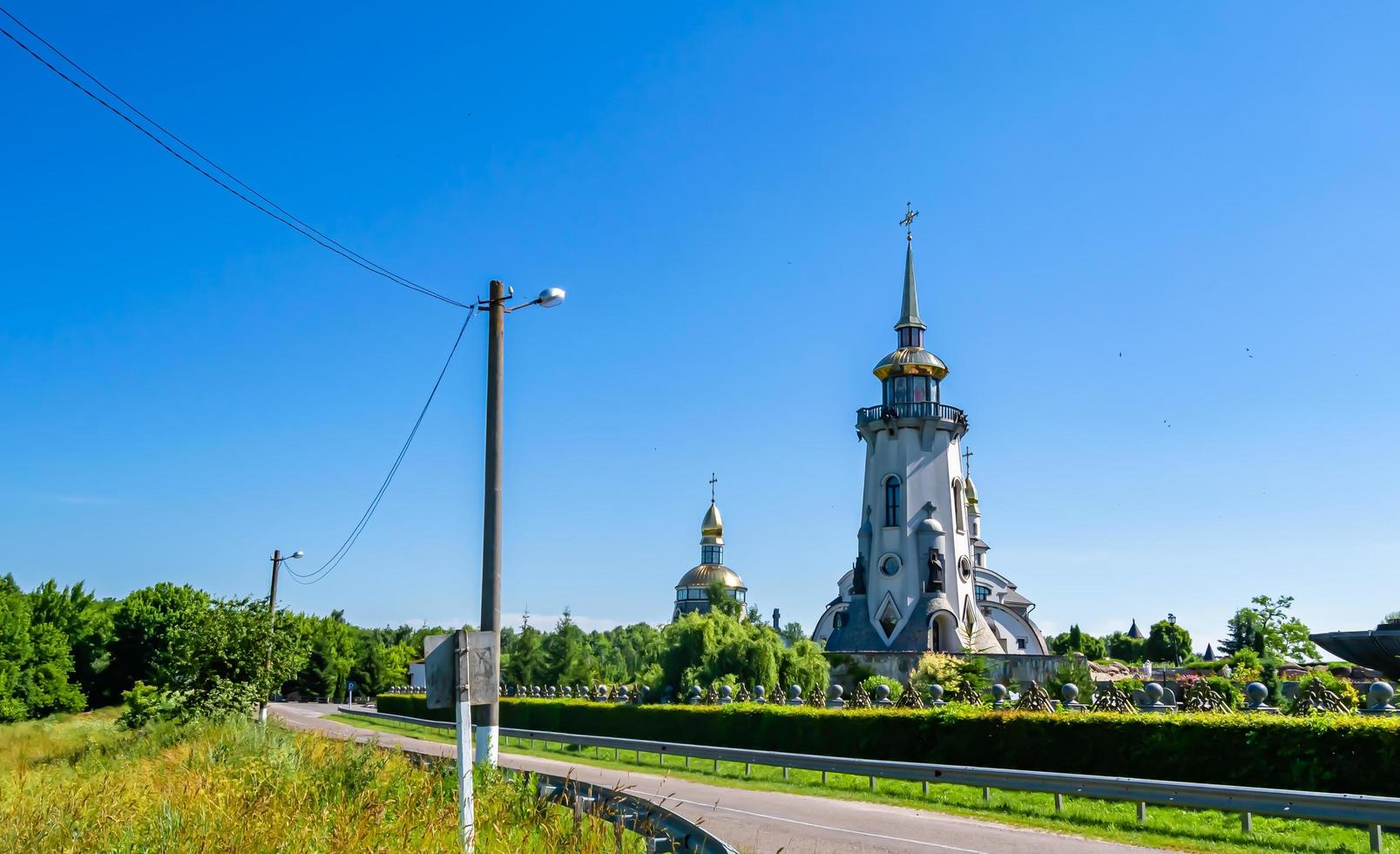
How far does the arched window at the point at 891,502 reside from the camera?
60.4 meters

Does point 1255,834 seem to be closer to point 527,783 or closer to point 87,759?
point 527,783

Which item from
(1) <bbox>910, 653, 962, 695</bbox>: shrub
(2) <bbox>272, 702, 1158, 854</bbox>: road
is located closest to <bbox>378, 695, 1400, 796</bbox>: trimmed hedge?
(2) <bbox>272, 702, 1158, 854</bbox>: road

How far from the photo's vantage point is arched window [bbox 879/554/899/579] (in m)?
59.2

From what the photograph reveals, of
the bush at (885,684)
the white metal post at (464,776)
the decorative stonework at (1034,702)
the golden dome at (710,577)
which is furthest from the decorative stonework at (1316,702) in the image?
the golden dome at (710,577)

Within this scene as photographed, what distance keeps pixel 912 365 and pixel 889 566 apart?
42.3 ft

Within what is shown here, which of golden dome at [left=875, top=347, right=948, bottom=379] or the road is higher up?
golden dome at [left=875, top=347, right=948, bottom=379]

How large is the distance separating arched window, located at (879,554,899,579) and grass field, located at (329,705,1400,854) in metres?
37.7

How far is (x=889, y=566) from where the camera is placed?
5953 cm

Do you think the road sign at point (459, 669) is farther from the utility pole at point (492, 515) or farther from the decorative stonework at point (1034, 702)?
the decorative stonework at point (1034, 702)

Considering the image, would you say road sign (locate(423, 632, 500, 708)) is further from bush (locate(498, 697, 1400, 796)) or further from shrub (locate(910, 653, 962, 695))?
shrub (locate(910, 653, 962, 695))

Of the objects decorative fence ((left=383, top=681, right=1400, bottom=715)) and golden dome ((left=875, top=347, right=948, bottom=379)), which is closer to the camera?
decorative fence ((left=383, top=681, right=1400, bottom=715))

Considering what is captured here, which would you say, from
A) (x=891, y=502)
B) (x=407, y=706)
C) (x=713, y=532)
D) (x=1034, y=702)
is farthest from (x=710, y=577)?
(x=1034, y=702)

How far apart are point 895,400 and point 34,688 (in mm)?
49403

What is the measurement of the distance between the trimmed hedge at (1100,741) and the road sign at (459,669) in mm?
13005
